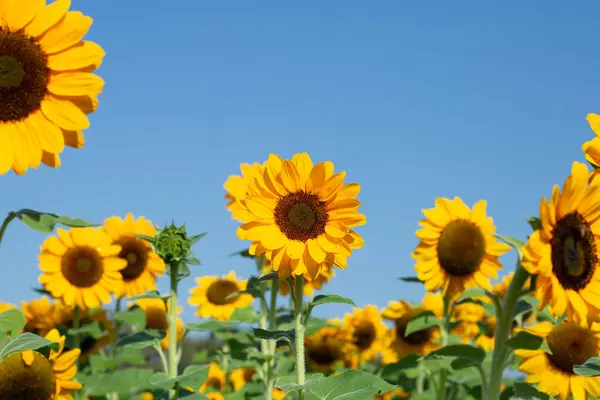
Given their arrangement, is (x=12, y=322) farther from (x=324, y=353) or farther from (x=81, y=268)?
(x=324, y=353)

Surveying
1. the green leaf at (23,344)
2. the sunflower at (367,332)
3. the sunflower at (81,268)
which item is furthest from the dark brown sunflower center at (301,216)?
the sunflower at (367,332)

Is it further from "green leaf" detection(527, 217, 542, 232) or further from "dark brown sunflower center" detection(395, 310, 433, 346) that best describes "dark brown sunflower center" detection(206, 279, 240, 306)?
"green leaf" detection(527, 217, 542, 232)

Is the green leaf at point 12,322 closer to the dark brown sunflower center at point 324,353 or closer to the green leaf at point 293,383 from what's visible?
the green leaf at point 293,383

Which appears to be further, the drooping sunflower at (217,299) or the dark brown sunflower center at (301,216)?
the drooping sunflower at (217,299)

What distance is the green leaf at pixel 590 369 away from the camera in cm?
298

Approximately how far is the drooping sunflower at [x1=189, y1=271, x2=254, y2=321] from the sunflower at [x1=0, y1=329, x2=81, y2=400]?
3.29 metres

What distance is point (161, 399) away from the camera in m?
4.78

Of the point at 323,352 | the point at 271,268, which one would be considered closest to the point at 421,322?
the point at 271,268

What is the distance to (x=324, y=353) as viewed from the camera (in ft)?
24.5

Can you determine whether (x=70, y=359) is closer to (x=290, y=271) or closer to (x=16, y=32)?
(x=290, y=271)

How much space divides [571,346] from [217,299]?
3962 mm

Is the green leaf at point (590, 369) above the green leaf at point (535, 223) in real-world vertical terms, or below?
below

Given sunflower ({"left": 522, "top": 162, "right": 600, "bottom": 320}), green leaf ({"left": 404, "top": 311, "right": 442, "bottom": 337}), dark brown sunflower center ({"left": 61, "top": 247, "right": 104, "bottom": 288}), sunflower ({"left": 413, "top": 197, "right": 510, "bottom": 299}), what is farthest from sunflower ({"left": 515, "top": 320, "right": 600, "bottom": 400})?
dark brown sunflower center ({"left": 61, "top": 247, "right": 104, "bottom": 288})

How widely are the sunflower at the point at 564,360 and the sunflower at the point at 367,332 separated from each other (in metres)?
3.63
